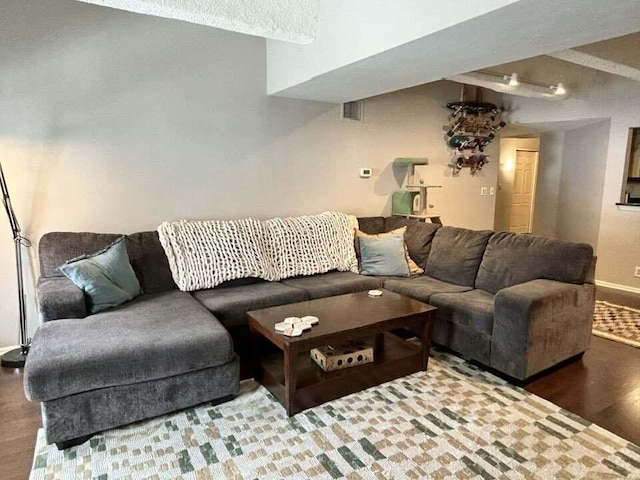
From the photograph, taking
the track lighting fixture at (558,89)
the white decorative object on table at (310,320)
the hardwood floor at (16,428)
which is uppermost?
the track lighting fixture at (558,89)

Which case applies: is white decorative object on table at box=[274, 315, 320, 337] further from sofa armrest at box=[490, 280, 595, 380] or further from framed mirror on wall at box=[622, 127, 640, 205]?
framed mirror on wall at box=[622, 127, 640, 205]

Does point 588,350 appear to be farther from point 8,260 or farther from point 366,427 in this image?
point 8,260

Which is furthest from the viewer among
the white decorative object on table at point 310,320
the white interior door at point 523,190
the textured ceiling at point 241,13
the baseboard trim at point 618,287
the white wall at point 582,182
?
the white interior door at point 523,190

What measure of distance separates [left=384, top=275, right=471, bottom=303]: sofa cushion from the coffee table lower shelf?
0.54m

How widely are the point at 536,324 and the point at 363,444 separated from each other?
4.49ft

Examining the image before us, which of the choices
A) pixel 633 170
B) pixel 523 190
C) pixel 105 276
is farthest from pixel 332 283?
pixel 523 190

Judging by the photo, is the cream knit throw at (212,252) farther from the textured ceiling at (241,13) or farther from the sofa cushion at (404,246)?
the textured ceiling at (241,13)

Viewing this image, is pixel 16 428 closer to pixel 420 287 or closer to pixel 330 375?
pixel 330 375

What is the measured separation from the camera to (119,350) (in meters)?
2.12

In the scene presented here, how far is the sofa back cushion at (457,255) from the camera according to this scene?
11.8ft

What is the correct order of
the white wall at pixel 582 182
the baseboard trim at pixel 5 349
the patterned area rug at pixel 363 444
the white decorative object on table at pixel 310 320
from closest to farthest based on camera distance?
the patterned area rug at pixel 363 444
the white decorative object on table at pixel 310 320
the baseboard trim at pixel 5 349
the white wall at pixel 582 182

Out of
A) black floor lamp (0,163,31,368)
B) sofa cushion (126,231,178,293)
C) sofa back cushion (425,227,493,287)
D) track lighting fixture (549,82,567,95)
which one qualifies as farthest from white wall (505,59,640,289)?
black floor lamp (0,163,31,368)

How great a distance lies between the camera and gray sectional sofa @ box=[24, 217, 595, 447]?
2.07 metres

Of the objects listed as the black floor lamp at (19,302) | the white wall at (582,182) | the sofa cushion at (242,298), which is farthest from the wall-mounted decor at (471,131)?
the black floor lamp at (19,302)
